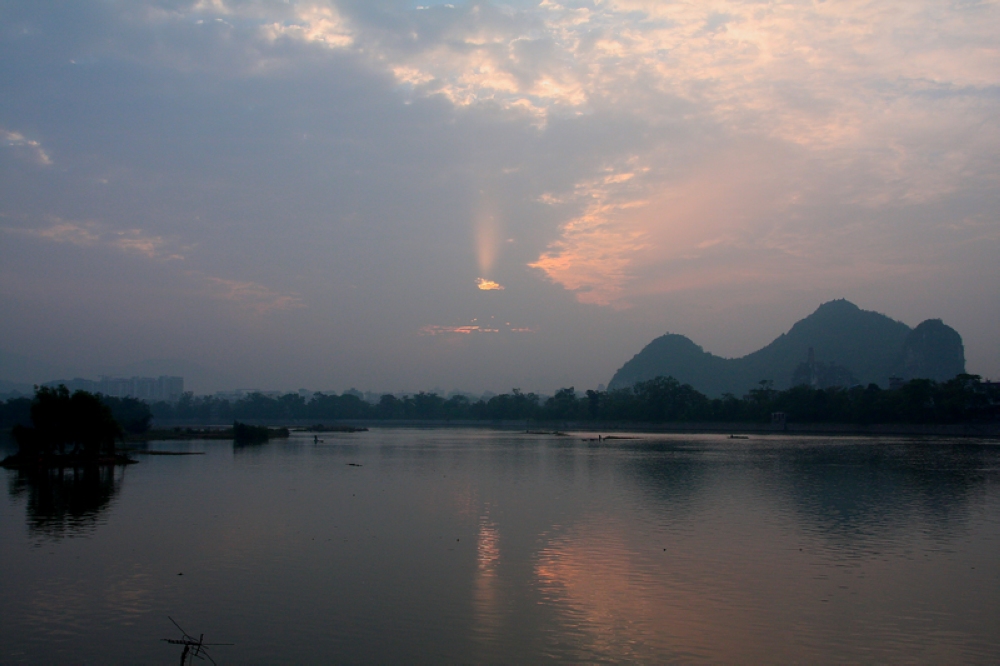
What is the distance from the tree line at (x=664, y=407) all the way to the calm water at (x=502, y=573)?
43.6 metres

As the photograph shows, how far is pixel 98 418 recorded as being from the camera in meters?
45.6

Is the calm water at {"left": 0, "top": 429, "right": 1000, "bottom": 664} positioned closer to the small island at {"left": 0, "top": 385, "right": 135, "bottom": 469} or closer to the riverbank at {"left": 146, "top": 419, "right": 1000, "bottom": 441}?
the small island at {"left": 0, "top": 385, "right": 135, "bottom": 469}

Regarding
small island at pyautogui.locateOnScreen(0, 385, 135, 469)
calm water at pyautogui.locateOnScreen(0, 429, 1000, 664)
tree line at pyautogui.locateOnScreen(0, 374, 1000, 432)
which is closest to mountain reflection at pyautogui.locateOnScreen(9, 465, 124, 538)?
calm water at pyautogui.locateOnScreen(0, 429, 1000, 664)

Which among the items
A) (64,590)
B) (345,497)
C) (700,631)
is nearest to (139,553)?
(64,590)

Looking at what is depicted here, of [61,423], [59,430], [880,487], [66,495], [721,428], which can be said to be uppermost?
[61,423]

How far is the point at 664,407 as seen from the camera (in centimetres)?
13350

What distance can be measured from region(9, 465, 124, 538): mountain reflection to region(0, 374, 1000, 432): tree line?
20602mm

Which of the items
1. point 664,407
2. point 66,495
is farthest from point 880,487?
point 664,407

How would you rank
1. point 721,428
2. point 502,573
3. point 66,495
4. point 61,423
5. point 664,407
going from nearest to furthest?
point 502,573 → point 66,495 → point 61,423 → point 721,428 → point 664,407

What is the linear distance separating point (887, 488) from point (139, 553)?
104 feet

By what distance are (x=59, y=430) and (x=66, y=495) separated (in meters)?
14.1

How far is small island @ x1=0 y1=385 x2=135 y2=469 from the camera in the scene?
4338 centimetres

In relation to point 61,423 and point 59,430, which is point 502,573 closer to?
point 61,423

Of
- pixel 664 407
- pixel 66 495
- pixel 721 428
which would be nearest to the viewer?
pixel 66 495
